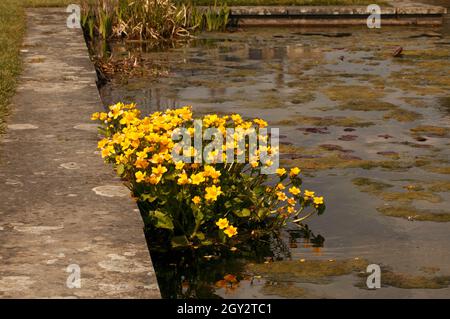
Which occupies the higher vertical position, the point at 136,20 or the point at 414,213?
the point at 136,20

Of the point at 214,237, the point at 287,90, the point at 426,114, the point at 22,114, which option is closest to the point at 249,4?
the point at 287,90

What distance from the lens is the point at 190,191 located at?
15.5 feet

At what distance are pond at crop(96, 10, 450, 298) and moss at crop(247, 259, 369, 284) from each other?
10 millimetres

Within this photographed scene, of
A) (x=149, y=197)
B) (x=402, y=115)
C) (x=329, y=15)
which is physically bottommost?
(x=402, y=115)

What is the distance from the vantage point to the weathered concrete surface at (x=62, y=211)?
3.67 metres

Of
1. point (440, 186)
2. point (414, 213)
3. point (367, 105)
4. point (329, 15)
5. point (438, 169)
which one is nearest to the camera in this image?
point (414, 213)

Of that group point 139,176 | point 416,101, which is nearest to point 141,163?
point 139,176

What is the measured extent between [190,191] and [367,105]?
3.82 metres

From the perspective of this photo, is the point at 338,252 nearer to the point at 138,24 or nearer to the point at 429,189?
the point at 429,189

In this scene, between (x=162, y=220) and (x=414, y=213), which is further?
(x=414, y=213)

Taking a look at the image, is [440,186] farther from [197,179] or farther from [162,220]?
[162,220]

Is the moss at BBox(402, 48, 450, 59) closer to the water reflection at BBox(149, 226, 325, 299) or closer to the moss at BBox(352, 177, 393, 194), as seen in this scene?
the moss at BBox(352, 177, 393, 194)

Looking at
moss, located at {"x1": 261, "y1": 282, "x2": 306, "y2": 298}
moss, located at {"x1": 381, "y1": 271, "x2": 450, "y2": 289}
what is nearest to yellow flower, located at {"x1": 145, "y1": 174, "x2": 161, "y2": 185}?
moss, located at {"x1": 261, "y1": 282, "x2": 306, "y2": 298}

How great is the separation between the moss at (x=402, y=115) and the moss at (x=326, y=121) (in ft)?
0.98
